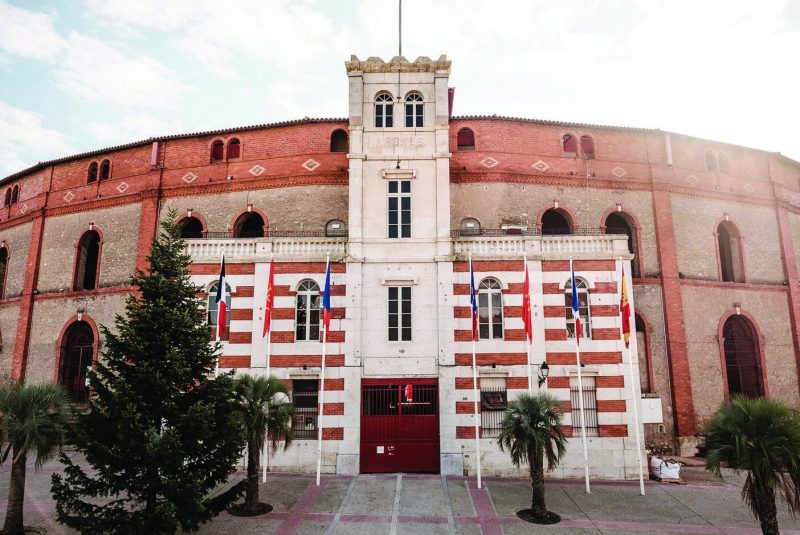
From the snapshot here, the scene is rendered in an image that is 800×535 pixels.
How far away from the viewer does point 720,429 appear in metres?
11.1

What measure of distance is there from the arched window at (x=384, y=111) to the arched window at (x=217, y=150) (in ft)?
32.9

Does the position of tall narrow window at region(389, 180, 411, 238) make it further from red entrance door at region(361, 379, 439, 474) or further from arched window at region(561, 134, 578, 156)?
arched window at region(561, 134, 578, 156)

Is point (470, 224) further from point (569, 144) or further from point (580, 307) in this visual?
point (580, 307)

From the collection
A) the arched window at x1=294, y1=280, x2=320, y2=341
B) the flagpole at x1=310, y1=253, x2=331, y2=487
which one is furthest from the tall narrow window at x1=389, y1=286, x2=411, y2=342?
the arched window at x1=294, y1=280, x2=320, y2=341

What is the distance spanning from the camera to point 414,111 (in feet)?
65.4

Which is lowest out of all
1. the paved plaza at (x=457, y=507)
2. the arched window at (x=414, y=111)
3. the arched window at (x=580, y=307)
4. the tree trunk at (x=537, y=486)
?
the paved plaza at (x=457, y=507)

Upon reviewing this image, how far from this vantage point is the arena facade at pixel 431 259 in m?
17.5

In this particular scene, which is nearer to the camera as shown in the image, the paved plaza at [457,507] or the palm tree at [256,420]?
the paved plaza at [457,507]

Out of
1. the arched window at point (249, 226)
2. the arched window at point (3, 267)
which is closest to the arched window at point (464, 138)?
the arched window at point (249, 226)

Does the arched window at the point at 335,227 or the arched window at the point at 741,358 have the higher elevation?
the arched window at the point at 335,227

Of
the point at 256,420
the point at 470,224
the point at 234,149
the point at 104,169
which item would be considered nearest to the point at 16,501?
the point at 256,420

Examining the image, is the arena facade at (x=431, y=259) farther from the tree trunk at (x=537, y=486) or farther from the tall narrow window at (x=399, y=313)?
the tree trunk at (x=537, y=486)

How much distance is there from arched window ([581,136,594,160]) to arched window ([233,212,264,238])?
16.9m

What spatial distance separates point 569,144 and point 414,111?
31.2 feet
